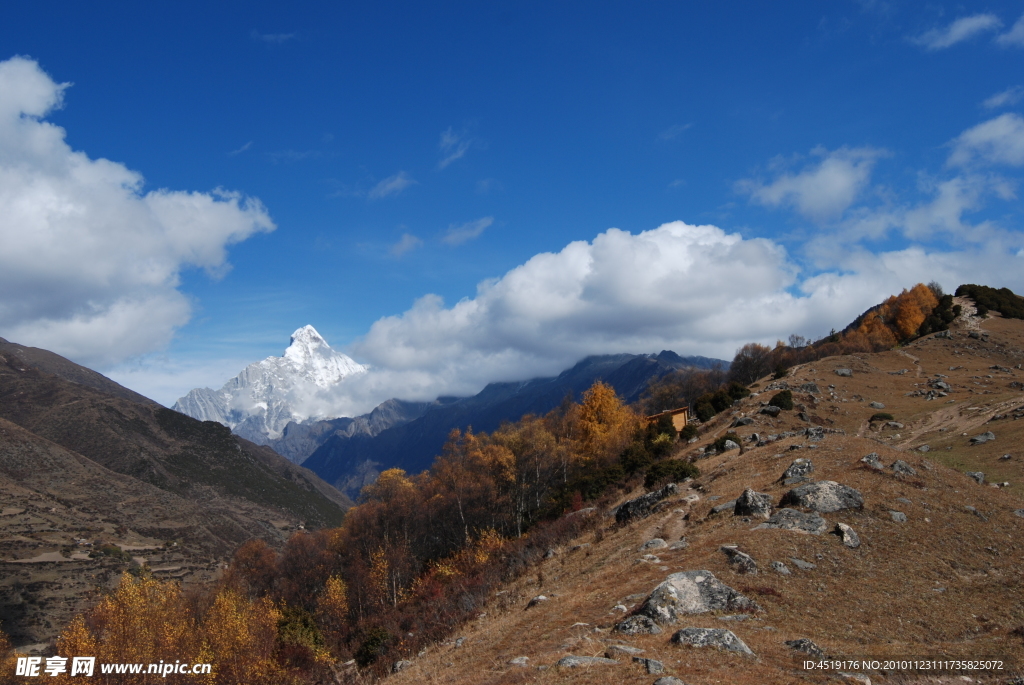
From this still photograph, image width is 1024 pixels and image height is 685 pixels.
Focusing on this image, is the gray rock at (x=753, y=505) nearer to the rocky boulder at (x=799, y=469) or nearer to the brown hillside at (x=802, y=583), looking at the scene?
the brown hillside at (x=802, y=583)

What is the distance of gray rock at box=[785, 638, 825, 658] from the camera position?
43.3 feet

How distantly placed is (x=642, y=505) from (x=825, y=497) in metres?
11.2

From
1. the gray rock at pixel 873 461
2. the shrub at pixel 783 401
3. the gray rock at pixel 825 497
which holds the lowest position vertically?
the gray rock at pixel 825 497

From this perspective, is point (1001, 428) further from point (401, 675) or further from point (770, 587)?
point (401, 675)

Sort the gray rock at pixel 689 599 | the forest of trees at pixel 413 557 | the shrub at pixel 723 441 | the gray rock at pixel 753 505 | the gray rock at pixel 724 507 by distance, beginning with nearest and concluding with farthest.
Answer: the gray rock at pixel 689 599 → the gray rock at pixel 753 505 → the gray rock at pixel 724 507 → the forest of trees at pixel 413 557 → the shrub at pixel 723 441

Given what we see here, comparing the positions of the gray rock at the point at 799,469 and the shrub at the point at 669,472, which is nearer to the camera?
the gray rock at the point at 799,469

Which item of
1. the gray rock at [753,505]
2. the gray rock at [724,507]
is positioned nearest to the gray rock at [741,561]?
the gray rock at [753,505]

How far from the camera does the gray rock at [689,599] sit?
1573 centimetres

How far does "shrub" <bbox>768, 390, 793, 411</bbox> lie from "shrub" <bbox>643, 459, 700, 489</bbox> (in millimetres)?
22622

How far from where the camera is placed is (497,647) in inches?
696

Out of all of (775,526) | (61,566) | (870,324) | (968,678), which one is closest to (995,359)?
(870,324)

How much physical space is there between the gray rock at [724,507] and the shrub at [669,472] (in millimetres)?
10555

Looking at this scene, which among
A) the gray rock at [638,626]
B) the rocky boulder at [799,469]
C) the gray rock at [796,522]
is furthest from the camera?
the rocky boulder at [799,469]

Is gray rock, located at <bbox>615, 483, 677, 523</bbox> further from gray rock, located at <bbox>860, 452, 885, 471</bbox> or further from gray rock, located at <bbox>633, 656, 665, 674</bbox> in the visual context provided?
gray rock, located at <bbox>633, 656, 665, 674</bbox>
